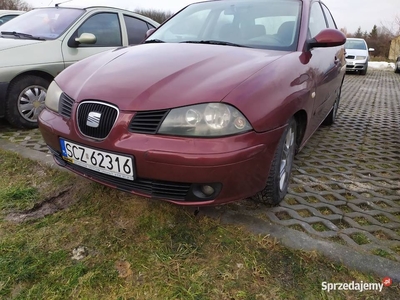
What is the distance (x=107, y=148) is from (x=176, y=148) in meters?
0.38

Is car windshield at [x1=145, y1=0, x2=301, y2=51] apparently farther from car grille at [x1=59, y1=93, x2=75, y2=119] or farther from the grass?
the grass

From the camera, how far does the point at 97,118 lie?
175 centimetres

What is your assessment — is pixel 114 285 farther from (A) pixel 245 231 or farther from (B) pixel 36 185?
(B) pixel 36 185

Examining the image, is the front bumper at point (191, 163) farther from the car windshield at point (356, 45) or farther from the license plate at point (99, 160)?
the car windshield at point (356, 45)

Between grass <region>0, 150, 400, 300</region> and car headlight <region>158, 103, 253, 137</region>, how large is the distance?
0.65 m

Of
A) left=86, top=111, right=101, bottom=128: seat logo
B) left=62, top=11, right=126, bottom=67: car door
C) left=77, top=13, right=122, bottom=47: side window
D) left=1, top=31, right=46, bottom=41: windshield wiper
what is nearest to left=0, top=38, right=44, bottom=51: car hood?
left=1, top=31, right=46, bottom=41: windshield wiper

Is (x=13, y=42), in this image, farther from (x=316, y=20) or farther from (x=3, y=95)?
(x=316, y=20)

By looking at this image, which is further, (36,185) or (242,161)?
(36,185)

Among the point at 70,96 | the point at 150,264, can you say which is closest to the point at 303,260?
the point at 150,264

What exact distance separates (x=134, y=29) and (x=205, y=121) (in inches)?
142

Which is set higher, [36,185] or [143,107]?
[143,107]

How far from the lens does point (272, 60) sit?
2.01 meters

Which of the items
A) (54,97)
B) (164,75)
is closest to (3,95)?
(54,97)

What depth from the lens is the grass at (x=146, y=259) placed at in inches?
59.7
